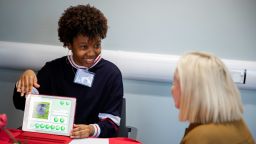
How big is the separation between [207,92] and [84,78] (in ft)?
2.67

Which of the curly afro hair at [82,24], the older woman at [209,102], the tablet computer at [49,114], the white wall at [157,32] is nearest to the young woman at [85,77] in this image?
the curly afro hair at [82,24]

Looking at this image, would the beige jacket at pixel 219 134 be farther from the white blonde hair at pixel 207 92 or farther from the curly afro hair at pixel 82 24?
the curly afro hair at pixel 82 24

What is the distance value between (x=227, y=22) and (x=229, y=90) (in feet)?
3.36

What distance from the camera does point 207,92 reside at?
1159 mm

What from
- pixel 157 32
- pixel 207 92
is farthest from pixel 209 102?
pixel 157 32

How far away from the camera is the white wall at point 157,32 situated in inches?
82.4

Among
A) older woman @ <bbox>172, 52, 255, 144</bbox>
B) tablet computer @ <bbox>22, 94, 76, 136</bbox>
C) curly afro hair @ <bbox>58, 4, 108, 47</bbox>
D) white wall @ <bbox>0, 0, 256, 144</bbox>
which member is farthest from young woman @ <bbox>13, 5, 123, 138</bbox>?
older woman @ <bbox>172, 52, 255, 144</bbox>

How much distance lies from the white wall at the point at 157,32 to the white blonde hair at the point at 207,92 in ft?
3.12

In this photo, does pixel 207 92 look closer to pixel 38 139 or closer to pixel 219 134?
pixel 219 134

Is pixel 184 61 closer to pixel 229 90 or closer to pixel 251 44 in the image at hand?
pixel 229 90

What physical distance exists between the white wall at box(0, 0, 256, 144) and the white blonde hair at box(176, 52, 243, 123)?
95cm

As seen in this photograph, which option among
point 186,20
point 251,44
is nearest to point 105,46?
point 186,20

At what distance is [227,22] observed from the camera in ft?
6.86

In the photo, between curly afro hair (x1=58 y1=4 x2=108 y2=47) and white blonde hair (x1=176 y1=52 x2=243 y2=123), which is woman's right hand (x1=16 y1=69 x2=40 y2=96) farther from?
white blonde hair (x1=176 y1=52 x2=243 y2=123)
